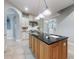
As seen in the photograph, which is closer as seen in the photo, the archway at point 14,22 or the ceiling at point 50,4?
the ceiling at point 50,4

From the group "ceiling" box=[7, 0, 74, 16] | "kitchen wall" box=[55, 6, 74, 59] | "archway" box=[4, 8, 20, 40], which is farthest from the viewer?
"archway" box=[4, 8, 20, 40]

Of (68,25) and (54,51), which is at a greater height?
(68,25)

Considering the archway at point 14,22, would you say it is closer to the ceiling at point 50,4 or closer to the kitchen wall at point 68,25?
the ceiling at point 50,4

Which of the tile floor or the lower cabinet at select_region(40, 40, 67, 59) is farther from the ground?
the lower cabinet at select_region(40, 40, 67, 59)

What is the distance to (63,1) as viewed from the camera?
13.8 ft

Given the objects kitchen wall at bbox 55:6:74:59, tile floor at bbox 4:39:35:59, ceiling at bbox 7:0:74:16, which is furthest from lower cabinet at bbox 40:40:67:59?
kitchen wall at bbox 55:6:74:59

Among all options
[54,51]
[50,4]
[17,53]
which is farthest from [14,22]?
[54,51]

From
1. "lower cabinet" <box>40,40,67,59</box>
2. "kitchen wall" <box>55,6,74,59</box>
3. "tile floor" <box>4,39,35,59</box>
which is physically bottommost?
"tile floor" <box>4,39,35,59</box>

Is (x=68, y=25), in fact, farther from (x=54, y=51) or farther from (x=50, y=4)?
(x=54, y=51)

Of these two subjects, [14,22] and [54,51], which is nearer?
[54,51]

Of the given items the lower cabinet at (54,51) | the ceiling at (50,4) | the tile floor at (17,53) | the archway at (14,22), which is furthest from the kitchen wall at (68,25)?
the archway at (14,22)

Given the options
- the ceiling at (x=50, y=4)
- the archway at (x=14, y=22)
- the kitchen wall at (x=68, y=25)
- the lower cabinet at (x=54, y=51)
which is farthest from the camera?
the archway at (x=14, y=22)

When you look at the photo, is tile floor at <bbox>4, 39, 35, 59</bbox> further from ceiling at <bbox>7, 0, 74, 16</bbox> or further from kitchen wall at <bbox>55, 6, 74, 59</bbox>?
ceiling at <bbox>7, 0, 74, 16</bbox>
